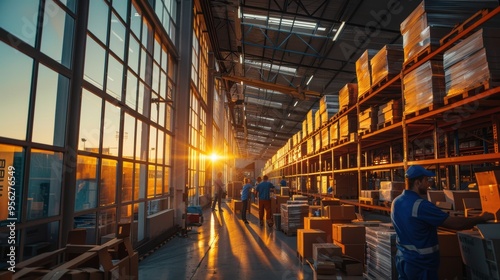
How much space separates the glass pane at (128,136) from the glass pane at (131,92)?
29cm

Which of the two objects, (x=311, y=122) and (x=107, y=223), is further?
(x=311, y=122)

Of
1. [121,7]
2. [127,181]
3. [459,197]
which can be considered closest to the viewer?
[459,197]

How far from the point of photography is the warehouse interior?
11.1 feet

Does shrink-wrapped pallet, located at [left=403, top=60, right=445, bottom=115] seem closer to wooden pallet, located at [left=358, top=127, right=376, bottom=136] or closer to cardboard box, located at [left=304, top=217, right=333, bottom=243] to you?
wooden pallet, located at [left=358, top=127, right=376, bottom=136]

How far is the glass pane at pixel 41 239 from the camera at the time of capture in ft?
11.7

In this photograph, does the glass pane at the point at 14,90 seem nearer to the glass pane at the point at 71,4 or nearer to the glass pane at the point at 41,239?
the glass pane at the point at 41,239

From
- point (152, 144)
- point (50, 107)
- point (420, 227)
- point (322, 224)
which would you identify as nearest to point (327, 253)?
point (420, 227)

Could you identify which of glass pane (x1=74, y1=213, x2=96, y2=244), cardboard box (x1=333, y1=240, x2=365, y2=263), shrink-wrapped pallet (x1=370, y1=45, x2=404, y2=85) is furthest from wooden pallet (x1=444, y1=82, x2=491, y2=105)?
glass pane (x1=74, y1=213, x2=96, y2=244)

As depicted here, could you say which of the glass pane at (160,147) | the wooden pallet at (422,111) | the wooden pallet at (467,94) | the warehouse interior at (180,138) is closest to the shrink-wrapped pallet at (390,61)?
the warehouse interior at (180,138)

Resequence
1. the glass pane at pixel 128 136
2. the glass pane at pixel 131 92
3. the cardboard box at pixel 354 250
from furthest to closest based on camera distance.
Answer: the glass pane at pixel 131 92 → the glass pane at pixel 128 136 → the cardboard box at pixel 354 250

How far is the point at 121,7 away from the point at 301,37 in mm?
8984

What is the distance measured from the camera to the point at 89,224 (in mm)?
5031

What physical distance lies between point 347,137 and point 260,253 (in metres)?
3.66

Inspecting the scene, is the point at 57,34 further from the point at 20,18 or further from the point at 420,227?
the point at 420,227
